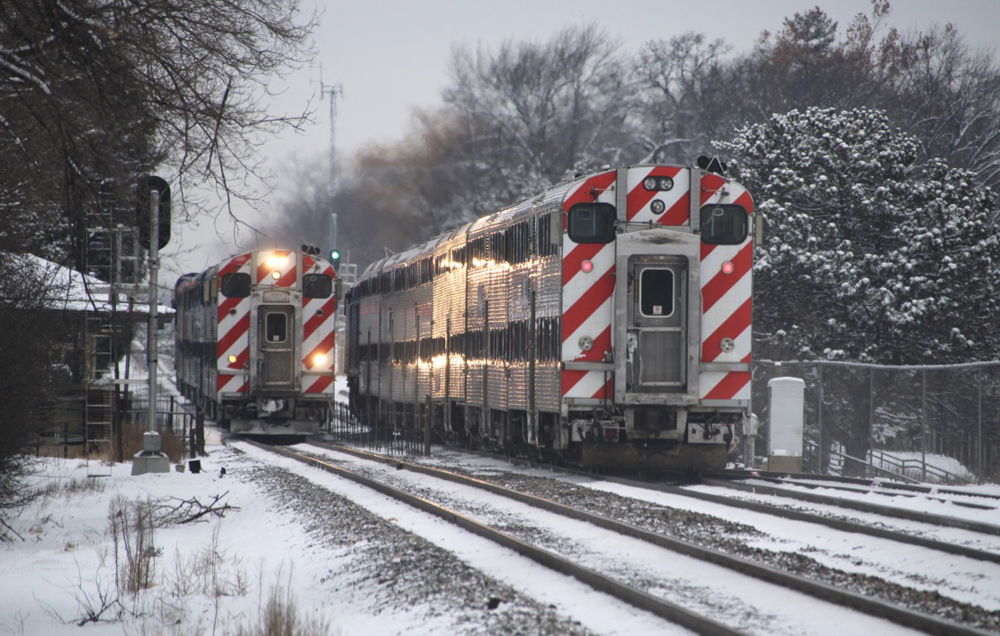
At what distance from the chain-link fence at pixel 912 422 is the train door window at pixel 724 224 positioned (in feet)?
11.0

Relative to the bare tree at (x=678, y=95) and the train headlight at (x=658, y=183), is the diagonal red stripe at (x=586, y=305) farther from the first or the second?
the bare tree at (x=678, y=95)

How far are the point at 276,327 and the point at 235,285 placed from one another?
53.0 inches

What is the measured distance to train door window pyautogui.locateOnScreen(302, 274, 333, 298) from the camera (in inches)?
1069

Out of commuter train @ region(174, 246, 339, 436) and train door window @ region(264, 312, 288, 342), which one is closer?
commuter train @ region(174, 246, 339, 436)

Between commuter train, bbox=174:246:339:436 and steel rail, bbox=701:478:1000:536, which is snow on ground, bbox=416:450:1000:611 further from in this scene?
commuter train, bbox=174:246:339:436

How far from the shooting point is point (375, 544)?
34.5ft

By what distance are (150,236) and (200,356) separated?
42.4ft

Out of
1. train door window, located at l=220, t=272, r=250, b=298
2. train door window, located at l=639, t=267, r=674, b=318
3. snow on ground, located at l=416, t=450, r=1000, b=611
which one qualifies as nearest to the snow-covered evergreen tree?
train door window, located at l=220, t=272, r=250, b=298

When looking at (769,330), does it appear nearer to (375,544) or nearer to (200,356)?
(200,356)

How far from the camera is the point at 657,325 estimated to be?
16.4 metres

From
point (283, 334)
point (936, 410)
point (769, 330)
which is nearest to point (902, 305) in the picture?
point (769, 330)

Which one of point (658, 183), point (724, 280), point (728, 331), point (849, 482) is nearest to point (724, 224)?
point (724, 280)

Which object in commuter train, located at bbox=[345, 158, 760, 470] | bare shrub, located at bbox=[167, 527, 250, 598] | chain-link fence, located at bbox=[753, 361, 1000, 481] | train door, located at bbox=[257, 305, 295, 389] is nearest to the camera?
bare shrub, located at bbox=[167, 527, 250, 598]

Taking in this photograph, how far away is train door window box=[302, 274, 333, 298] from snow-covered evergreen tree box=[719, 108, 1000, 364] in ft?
30.8
